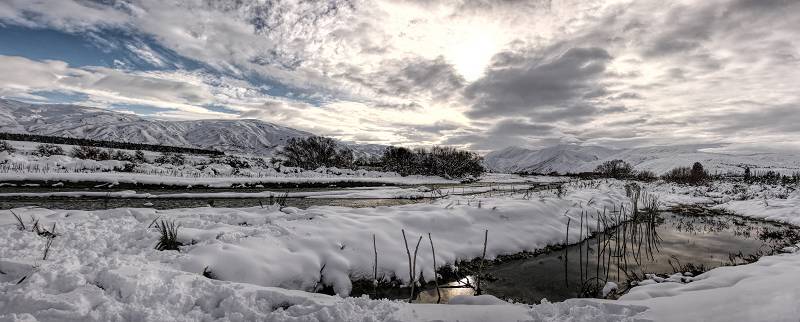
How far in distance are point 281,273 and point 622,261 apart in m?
9.52

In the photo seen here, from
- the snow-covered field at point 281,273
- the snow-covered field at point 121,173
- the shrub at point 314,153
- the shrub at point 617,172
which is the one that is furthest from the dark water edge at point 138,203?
the shrub at point 617,172

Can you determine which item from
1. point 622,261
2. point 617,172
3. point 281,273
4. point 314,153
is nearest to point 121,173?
point 314,153

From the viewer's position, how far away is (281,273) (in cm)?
722

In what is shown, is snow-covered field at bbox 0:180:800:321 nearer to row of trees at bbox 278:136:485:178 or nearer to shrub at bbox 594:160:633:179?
row of trees at bbox 278:136:485:178

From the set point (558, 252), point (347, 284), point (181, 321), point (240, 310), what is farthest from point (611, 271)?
point (181, 321)

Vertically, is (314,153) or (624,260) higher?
(314,153)

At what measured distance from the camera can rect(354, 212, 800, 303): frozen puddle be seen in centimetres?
810

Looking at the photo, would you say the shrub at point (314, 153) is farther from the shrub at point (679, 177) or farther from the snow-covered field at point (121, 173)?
the shrub at point (679, 177)

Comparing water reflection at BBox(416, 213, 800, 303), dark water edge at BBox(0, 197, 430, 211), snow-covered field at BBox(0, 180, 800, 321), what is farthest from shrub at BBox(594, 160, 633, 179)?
snow-covered field at BBox(0, 180, 800, 321)

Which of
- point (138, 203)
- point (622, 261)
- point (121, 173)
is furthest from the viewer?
point (121, 173)

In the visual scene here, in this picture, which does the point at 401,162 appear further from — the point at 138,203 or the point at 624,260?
the point at 624,260

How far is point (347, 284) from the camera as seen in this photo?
776 cm

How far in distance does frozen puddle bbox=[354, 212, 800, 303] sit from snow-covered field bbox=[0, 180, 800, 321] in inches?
37.8

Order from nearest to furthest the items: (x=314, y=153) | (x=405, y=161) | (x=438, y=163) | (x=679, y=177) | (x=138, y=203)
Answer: (x=138, y=203) → (x=438, y=163) → (x=314, y=153) → (x=405, y=161) → (x=679, y=177)
